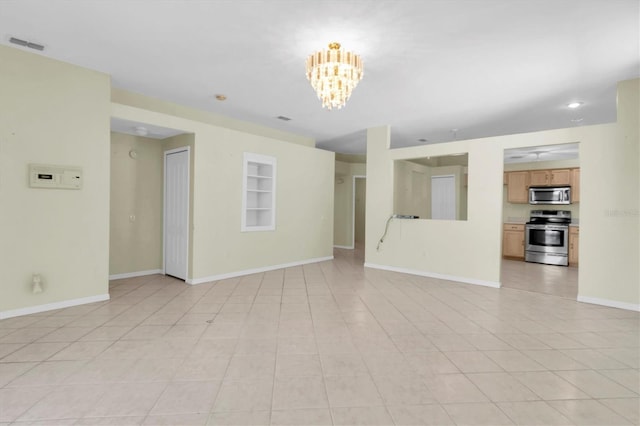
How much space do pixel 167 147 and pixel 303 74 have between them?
288 centimetres

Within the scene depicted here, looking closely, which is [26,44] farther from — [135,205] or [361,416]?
[361,416]

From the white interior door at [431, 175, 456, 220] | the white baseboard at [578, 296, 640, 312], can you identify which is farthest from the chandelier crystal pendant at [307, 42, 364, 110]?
the white interior door at [431, 175, 456, 220]

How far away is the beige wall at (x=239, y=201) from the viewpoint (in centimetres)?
491

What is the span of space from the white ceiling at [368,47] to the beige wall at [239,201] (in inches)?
20.1

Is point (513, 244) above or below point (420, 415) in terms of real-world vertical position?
above

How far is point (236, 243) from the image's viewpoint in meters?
5.49

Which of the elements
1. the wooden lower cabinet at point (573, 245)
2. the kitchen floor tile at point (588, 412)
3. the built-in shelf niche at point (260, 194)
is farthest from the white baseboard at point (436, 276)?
the wooden lower cabinet at point (573, 245)

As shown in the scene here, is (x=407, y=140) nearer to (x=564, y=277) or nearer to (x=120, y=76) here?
(x=564, y=277)

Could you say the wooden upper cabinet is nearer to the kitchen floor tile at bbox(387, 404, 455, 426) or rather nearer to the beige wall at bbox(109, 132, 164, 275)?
the kitchen floor tile at bbox(387, 404, 455, 426)

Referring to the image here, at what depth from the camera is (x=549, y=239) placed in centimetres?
734

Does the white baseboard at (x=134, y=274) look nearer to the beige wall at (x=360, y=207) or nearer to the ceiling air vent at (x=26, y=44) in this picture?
the ceiling air vent at (x=26, y=44)

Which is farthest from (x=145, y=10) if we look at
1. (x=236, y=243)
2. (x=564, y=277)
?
(x=564, y=277)

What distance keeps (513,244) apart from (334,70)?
23.1 ft

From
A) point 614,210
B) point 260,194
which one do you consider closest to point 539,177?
point 614,210
